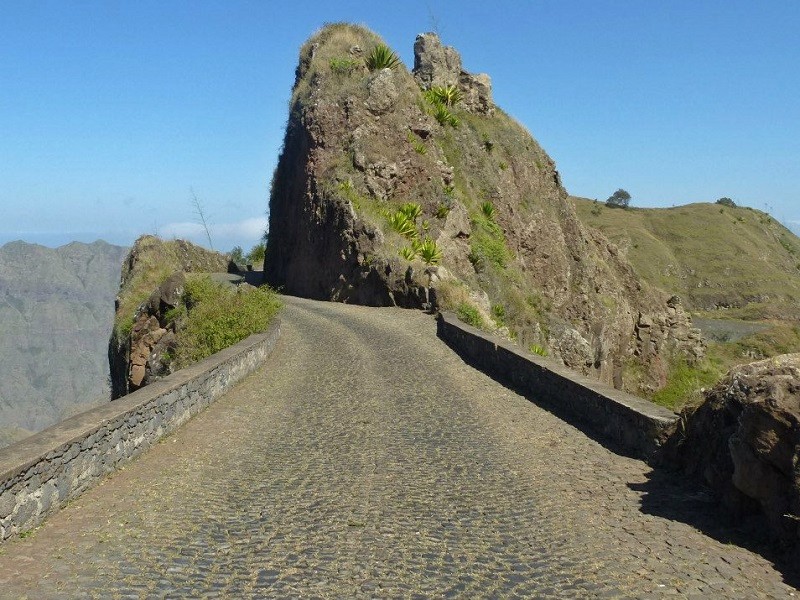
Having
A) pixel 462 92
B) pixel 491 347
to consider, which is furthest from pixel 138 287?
pixel 462 92

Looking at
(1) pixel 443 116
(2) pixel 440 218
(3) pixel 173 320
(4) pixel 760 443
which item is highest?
(1) pixel 443 116

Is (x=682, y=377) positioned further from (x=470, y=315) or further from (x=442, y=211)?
(x=470, y=315)

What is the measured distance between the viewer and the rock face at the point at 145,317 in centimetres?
1852

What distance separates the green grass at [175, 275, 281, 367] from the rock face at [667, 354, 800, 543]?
1154 centimetres

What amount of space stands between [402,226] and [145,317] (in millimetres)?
10278

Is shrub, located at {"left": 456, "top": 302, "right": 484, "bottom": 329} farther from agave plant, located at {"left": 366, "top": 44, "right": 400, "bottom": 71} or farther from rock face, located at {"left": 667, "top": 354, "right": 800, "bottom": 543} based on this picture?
agave plant, located at {"left": 366, "top": 44, "right": 400, "bottom": 71}

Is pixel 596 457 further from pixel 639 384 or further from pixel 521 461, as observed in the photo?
pixel 639 384

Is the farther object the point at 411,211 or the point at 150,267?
the point at 150,267

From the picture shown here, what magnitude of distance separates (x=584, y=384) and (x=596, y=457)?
204 cm

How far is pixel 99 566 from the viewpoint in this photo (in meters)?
5.65

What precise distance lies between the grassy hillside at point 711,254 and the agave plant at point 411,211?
62.5 m

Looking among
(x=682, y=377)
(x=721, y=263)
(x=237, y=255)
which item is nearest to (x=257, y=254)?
(x=237, y=255)

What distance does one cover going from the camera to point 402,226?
2784 cm

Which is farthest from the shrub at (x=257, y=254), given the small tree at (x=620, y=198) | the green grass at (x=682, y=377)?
the small tree at (x=620, y=198)
